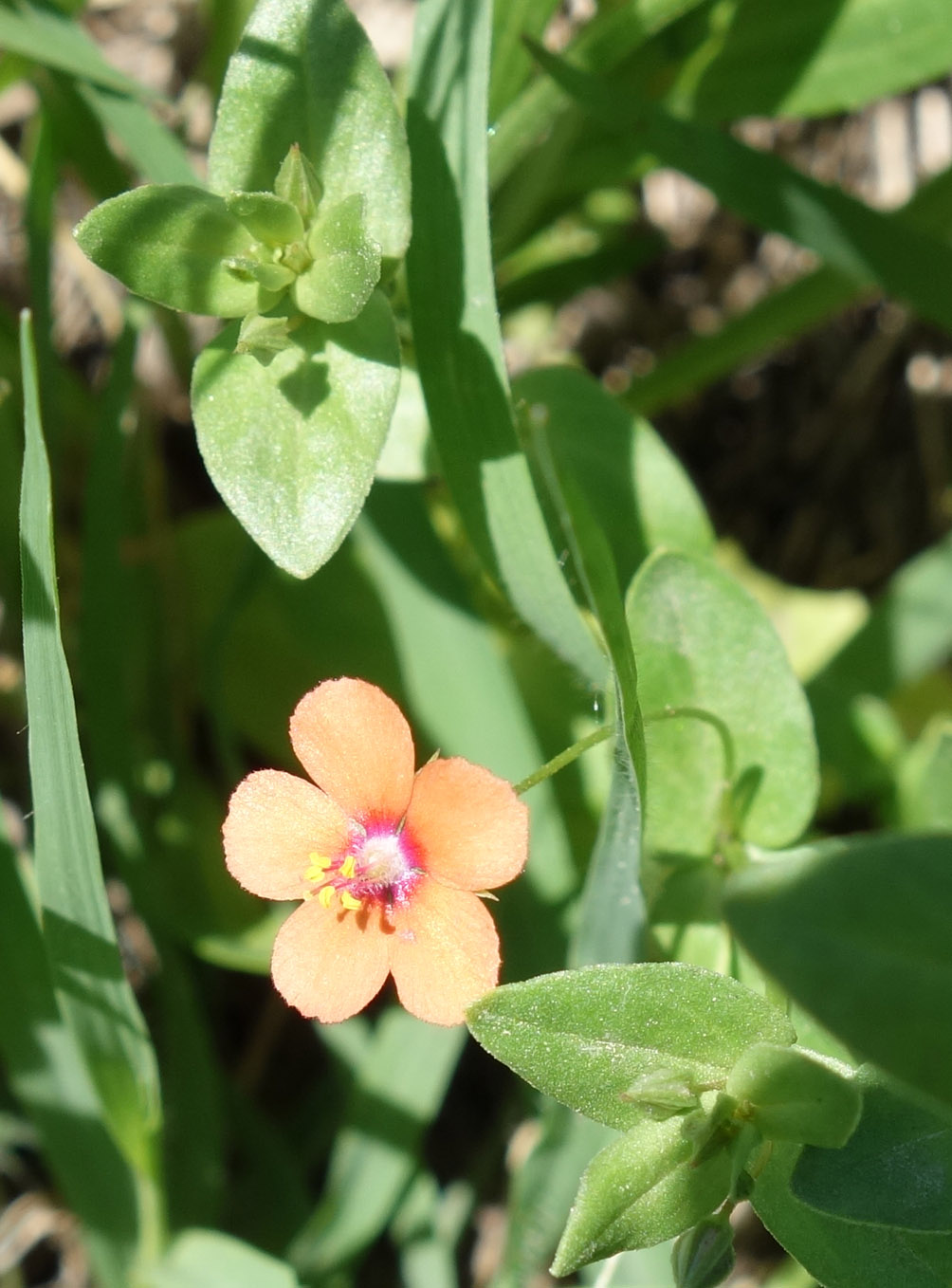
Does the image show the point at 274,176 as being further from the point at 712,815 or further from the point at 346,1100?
the point at 346,1100

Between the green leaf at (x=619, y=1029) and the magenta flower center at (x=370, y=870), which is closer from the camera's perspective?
the green leaf at (x=619, y=1029)

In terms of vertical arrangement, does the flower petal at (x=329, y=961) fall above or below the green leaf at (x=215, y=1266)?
above

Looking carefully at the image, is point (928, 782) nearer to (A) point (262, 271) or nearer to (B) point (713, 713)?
(B) point (713, 713)

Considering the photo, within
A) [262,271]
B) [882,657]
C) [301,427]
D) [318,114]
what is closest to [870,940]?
[301,427]

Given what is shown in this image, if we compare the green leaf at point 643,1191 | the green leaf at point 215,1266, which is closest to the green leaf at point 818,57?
the green leaf at point 643,1191

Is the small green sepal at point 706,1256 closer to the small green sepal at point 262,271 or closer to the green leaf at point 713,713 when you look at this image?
the green leaf at point 713,713

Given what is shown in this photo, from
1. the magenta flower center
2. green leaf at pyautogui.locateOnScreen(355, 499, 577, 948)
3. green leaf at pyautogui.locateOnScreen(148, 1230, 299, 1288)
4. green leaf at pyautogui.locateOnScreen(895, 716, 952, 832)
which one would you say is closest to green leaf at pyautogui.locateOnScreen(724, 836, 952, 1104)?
the magenta flower center

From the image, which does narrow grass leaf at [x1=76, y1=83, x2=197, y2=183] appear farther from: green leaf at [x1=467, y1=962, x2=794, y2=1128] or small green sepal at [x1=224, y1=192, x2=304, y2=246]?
green leaf at [x1=467, y1=962, x2=794, y2=1128]
